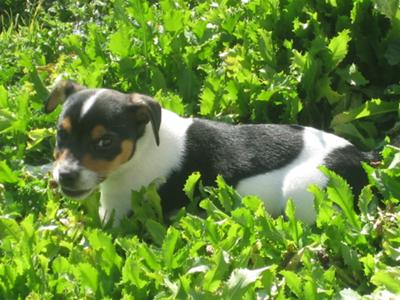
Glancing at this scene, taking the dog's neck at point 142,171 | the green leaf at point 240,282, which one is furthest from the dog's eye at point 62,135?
the green leaf at point 240,282

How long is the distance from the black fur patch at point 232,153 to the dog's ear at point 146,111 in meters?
0.37

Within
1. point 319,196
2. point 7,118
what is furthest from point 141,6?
point 319,196

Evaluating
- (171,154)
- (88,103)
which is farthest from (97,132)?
(171,154)

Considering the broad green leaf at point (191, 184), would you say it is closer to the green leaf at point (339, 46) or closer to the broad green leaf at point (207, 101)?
the broad green leaf at point (207, 101)

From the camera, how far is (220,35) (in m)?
6.82

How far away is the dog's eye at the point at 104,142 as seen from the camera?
480 cm

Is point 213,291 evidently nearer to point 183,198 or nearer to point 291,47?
point 183,198

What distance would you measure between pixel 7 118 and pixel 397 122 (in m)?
2.83

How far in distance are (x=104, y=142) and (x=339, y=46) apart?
204cm

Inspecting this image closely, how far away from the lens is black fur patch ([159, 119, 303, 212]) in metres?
5.17

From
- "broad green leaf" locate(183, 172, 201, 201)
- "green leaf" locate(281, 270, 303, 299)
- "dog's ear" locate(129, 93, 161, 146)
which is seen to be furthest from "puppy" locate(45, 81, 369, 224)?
"green leaf" locate(281, 270, 303, 299)

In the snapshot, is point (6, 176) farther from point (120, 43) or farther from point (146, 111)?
point (120, 43)

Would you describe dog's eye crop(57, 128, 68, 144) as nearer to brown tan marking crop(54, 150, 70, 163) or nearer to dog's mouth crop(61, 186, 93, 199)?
brown tan marking crop(54, 150, 70, 163)

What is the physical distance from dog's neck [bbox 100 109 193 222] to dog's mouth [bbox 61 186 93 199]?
Answer: 0.88 feet
